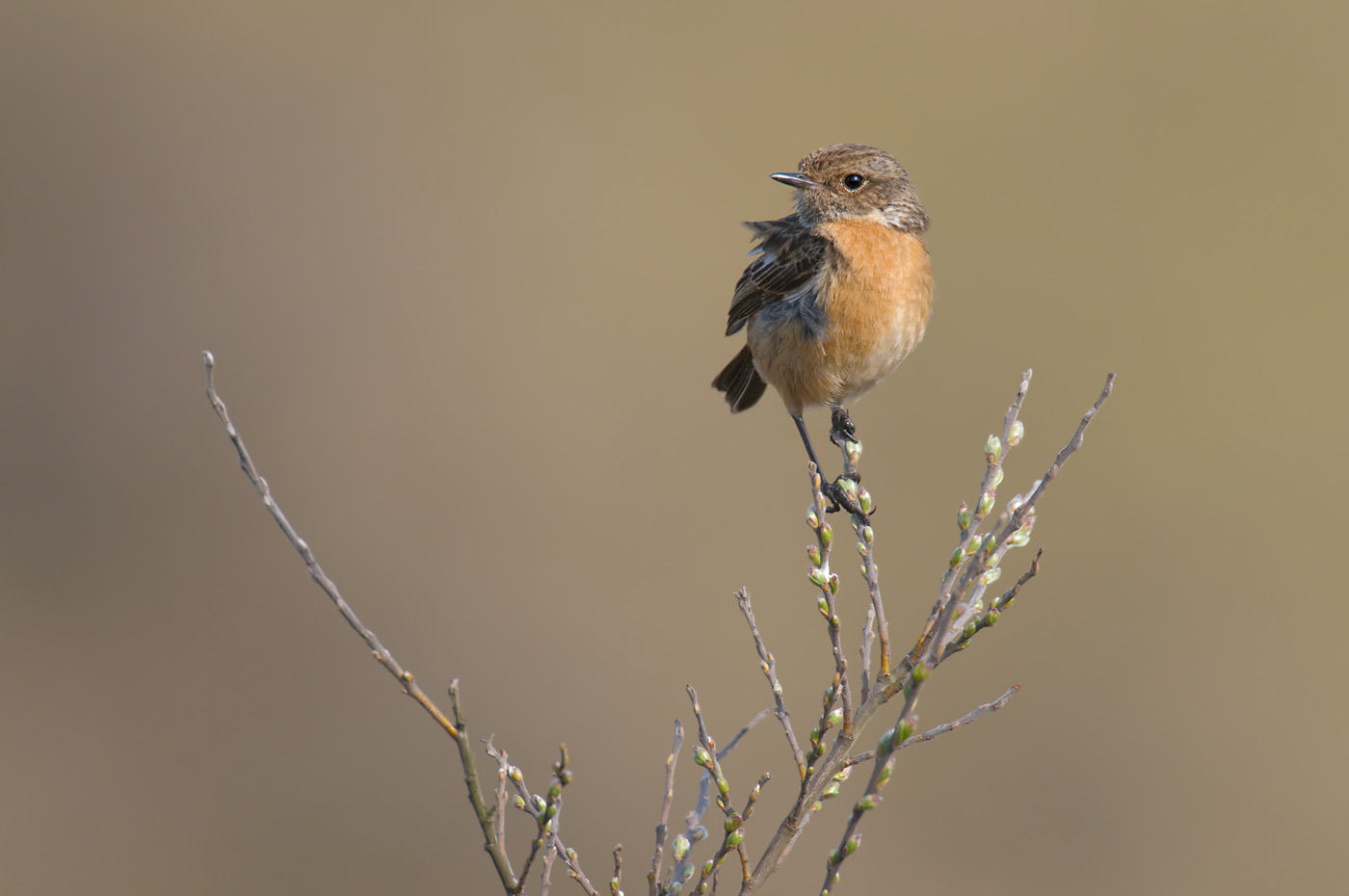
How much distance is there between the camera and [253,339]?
11.7 meters

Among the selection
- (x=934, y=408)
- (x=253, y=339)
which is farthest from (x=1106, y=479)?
(x=253, y=339)

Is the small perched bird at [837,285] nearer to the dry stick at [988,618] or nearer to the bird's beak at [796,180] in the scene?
the bird's beak at [796,180]

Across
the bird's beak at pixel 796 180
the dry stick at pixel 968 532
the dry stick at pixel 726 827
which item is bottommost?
the dry stick at pixel 726 827

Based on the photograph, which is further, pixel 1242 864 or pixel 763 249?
pixel 1242 864

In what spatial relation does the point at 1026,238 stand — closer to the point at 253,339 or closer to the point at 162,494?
the point at 253,339

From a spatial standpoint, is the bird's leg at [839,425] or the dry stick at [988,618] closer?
the dry stick at [988,618]

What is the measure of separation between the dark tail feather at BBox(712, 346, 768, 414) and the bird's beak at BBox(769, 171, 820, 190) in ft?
3.06

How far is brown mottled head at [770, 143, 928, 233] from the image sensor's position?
4.83 m

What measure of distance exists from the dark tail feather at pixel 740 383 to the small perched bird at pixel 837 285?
15.7 inches

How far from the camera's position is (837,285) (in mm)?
4480

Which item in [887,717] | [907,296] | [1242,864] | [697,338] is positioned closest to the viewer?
[907,296]

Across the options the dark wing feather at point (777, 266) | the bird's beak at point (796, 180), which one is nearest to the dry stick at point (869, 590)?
the dark wing feather at point (777, 266)

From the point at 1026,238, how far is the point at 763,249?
8.73 m

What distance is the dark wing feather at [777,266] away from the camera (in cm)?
464
